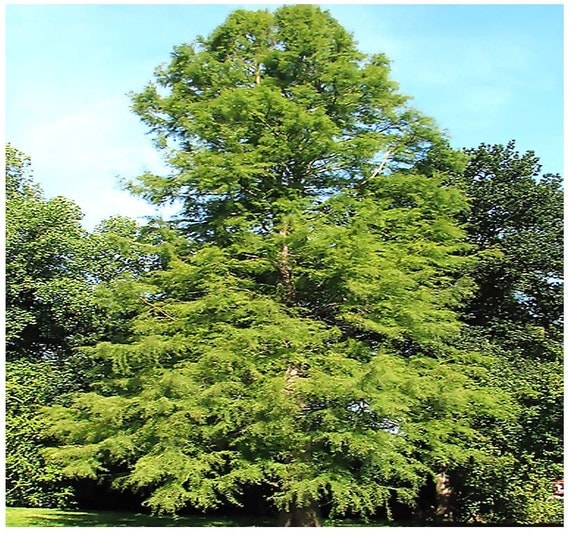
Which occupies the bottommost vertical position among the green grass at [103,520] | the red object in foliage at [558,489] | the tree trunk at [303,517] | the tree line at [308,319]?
the green grass at [103,520]

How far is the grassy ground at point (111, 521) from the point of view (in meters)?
13.5

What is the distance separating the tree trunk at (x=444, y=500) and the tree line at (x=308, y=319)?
62 millimetres

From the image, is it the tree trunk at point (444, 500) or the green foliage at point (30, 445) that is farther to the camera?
the green foliage at point (30, 445)

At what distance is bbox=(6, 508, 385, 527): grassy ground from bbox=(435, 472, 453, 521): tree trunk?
1.98 m

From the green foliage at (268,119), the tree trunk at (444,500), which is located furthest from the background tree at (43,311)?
the tree trunk at (444,500)

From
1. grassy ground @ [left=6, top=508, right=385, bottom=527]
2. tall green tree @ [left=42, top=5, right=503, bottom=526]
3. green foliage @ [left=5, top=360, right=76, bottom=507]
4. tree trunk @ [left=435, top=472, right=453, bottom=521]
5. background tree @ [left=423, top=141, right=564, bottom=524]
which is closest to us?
tall green tree @ [left=42, top=5, right=503, bottom=526]

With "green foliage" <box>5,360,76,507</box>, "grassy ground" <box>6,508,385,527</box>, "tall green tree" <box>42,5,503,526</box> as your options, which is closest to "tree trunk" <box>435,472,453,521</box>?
"grassy ground" <box>6,508,385,527</box>

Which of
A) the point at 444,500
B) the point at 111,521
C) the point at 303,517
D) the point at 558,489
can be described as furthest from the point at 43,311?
the point at 558,489

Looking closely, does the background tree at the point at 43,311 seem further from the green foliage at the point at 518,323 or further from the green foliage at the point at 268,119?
the green foliage at the point at 518,323

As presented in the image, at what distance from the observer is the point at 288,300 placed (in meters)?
12.3

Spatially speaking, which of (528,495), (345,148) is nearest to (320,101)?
(345,148)

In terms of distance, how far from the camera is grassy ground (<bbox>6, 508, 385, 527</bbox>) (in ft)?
44.4

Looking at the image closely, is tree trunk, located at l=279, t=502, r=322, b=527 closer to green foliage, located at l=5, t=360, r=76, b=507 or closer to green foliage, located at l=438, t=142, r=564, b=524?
green foliage, located at l=438, t=142, r=564, b=524

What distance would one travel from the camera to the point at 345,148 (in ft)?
41.3
